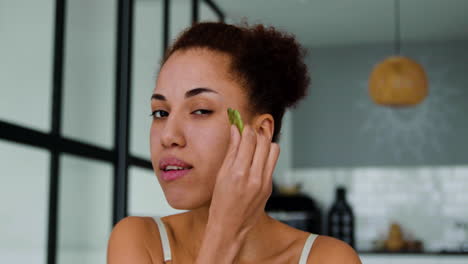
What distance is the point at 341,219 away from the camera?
18.9 feet

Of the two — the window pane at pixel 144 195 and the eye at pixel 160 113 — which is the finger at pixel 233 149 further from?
the window pane at pixel 144 195

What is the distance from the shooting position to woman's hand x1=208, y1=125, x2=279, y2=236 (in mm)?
723

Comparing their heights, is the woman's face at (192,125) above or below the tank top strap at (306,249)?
above

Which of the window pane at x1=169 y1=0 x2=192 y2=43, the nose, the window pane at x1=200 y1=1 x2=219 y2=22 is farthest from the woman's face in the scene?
the window pane at x1=200 y1=1 x2=219 y2=22

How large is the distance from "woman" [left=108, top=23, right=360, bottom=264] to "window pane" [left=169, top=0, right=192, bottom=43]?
3.01 m

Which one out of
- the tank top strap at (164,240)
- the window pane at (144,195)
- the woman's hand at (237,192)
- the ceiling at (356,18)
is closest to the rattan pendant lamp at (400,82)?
the ceiling at (356,18)

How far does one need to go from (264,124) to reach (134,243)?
0.30 metres

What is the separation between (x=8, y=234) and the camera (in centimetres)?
198

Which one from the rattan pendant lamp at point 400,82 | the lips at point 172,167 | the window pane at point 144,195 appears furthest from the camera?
the rattan pendant lamp at point 400,82

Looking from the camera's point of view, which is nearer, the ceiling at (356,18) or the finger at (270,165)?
the finger at (270,165)

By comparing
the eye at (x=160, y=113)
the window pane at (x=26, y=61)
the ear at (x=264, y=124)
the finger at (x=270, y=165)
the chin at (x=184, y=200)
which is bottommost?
the chin at (x=184, y=200)

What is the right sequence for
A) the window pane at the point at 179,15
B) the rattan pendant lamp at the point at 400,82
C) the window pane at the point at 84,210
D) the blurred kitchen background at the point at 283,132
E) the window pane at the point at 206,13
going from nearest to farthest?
the blurred kitchen background at the point at 283,132
the window pane at the point at 84,210
the rattan pendant lamp at the point at 400,82
the window pane at the point at 179,15
the window pane at the point at 206,13

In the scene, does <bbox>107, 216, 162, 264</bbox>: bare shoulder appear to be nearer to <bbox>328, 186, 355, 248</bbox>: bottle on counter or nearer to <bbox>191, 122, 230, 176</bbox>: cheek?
<bbox>191, 122, 230, 176</bbox>: cheek

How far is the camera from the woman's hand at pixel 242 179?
0.72m
